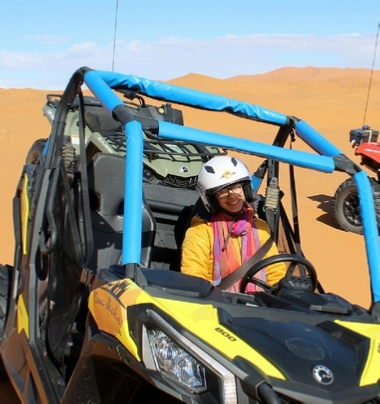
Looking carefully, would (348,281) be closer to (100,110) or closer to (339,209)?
(339,209)

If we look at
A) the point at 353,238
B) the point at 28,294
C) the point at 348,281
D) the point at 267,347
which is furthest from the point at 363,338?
the point at 353,238

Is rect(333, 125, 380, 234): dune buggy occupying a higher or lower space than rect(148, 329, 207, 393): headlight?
higher

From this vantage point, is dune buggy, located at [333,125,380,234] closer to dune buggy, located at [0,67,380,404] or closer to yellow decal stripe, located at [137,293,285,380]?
dune buggy, located at [0,67,380,404]

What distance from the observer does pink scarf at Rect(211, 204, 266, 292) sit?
3643 mm

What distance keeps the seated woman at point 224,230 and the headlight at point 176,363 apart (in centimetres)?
142

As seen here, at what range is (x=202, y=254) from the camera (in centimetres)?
363

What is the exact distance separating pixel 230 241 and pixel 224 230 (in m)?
0.07

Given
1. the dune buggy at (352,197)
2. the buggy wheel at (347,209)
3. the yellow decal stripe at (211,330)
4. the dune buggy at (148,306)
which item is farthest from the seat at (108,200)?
the buggy wheel at (347,209)

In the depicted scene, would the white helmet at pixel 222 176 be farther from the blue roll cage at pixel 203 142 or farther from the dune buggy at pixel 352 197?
the dune buggy at pixel 352 197

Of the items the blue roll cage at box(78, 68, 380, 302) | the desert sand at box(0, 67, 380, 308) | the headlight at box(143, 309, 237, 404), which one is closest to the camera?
the headlight at box(143, 309, 237, 404)

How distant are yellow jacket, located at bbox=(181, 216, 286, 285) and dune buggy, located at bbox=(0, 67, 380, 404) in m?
0.14

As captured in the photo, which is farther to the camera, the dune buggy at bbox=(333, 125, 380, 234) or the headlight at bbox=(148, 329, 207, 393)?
the dune buggy at bbox=(333, 125, 380, 234)

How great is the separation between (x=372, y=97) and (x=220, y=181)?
35.1 metres

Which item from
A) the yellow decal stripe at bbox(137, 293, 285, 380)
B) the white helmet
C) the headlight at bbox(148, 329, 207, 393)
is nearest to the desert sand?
the white helmet
